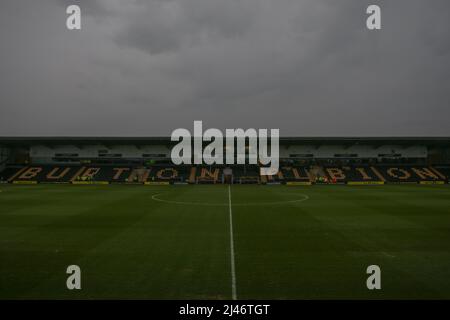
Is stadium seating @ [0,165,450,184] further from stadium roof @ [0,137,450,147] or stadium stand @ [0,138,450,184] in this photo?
stadium roof @ [0,137,450,147]

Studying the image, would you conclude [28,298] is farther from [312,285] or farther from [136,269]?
[312,285]

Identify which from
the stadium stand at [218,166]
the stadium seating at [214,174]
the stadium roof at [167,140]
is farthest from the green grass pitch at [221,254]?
the stadium roof at [167,140]

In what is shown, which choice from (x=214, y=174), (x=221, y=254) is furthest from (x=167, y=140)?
(x=221, y=254)

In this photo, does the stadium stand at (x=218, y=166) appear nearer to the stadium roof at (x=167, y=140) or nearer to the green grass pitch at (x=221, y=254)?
the stadium roof at (x=167, y=140)

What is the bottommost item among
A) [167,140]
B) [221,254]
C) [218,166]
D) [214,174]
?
[221,254]

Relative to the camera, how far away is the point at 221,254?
12.0 meters

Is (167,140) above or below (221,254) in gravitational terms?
above

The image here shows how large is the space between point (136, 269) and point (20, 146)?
236 feet

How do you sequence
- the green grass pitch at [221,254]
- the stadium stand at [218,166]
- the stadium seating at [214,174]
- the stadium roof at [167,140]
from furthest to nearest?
the stadium roof at [167,140], the stadium stand at [218,166], the stadium seating at [214,174], the green grass pitch at [221,254]

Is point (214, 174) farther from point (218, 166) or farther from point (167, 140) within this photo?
point (167, 140)

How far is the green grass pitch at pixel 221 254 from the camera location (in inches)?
337

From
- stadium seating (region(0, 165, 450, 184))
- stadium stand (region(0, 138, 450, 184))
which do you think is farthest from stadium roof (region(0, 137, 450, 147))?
stadium seating (region(0, 165, 450, 184))

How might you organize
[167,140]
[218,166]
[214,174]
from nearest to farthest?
[214,174]
[167,140]
[218,166]
